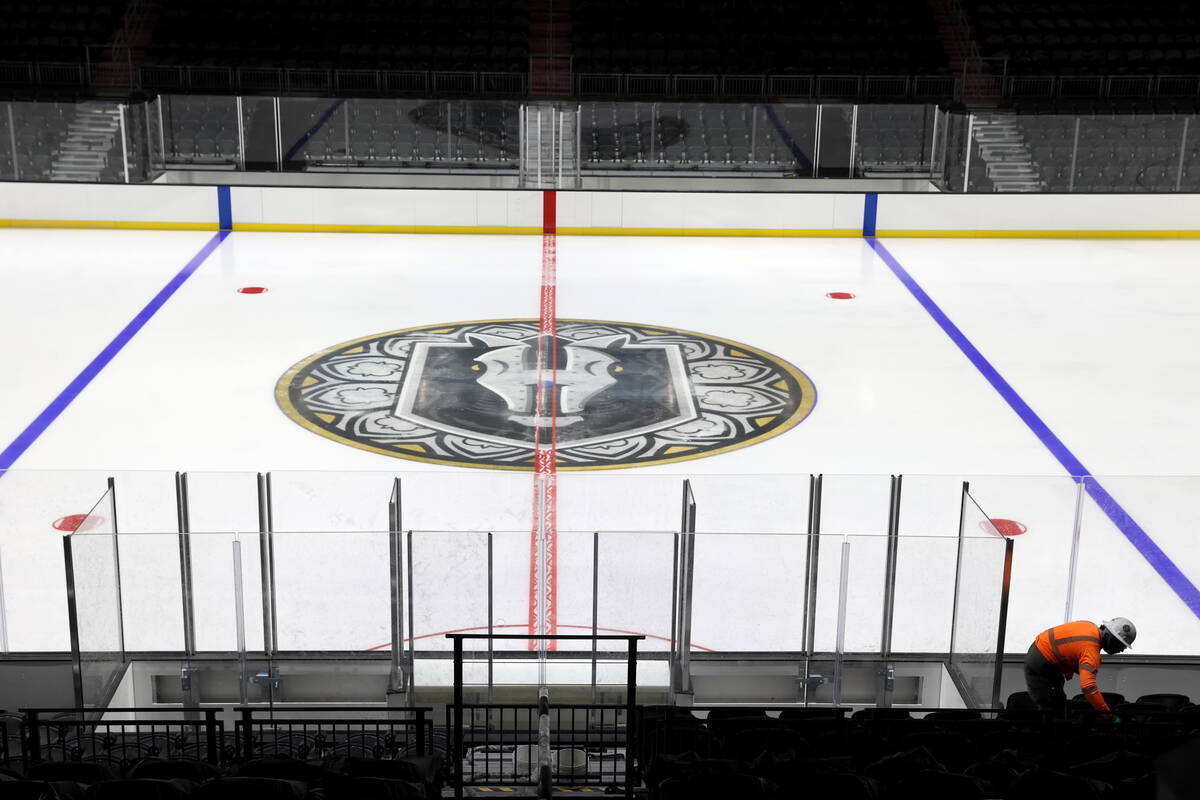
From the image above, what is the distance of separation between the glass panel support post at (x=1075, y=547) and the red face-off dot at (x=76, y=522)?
218 inches

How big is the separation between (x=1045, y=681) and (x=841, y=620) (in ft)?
3.71

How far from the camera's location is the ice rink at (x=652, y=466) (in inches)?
295

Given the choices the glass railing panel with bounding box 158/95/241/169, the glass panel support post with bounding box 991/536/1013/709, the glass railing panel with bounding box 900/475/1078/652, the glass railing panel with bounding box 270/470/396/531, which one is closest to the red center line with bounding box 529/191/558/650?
the glass railing panel with bounding box 270/470/396/531

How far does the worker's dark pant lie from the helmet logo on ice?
186 inches

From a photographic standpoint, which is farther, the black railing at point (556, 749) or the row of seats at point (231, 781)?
the black railing at point (556, 749)

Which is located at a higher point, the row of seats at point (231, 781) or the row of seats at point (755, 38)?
the row of seats at point (755, 38)

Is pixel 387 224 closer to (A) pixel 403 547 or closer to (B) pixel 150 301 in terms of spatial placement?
(B) pixel 150 301

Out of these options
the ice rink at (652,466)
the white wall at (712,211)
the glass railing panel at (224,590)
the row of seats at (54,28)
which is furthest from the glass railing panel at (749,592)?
the row of seats at (54,28)

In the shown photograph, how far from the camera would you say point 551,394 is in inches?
520

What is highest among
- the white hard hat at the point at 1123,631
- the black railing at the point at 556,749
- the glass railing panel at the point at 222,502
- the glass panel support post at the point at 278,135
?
the glass panel support post at the point at 278,135

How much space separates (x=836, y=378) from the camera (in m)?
13.8

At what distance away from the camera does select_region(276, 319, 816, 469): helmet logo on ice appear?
38.8ft

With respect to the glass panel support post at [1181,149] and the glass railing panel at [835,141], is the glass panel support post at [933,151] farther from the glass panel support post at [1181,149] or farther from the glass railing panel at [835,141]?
the glass panel support post at [1181,149]

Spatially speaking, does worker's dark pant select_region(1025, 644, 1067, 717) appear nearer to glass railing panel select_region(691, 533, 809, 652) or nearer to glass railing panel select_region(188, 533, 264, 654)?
glass railing panel select_region(691, 533, 809, 652)
